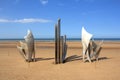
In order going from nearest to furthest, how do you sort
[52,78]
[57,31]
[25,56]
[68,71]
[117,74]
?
1. [52,78]
2. [117,74]
3. [68,71]
4. [57,31]
5. [25,56]

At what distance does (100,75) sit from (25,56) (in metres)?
7.11

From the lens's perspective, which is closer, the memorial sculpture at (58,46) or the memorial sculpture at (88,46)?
the memorial sculpture at (58,46)

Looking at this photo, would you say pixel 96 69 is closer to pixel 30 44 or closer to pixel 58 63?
pixel 58 63

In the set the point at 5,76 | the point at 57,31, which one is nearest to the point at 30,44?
the point at 57,31

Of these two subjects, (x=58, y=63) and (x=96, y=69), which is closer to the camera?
(x=96, y=69)

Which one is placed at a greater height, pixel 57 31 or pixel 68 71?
pixel 57 31

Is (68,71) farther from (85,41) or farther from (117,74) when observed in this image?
(85,41)

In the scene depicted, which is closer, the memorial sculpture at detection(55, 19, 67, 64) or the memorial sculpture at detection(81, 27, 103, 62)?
the memorial sculpture at detection(55, 19, 67, 64)

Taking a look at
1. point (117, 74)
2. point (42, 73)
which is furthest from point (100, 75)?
point (42, 73)

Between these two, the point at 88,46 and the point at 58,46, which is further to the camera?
the point at 88,46

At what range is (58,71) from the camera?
1309cm

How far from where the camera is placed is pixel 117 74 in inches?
477

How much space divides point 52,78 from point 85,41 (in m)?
5.99

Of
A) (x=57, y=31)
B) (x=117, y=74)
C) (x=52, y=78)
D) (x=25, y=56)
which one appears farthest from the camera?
(x=25, y=56)
